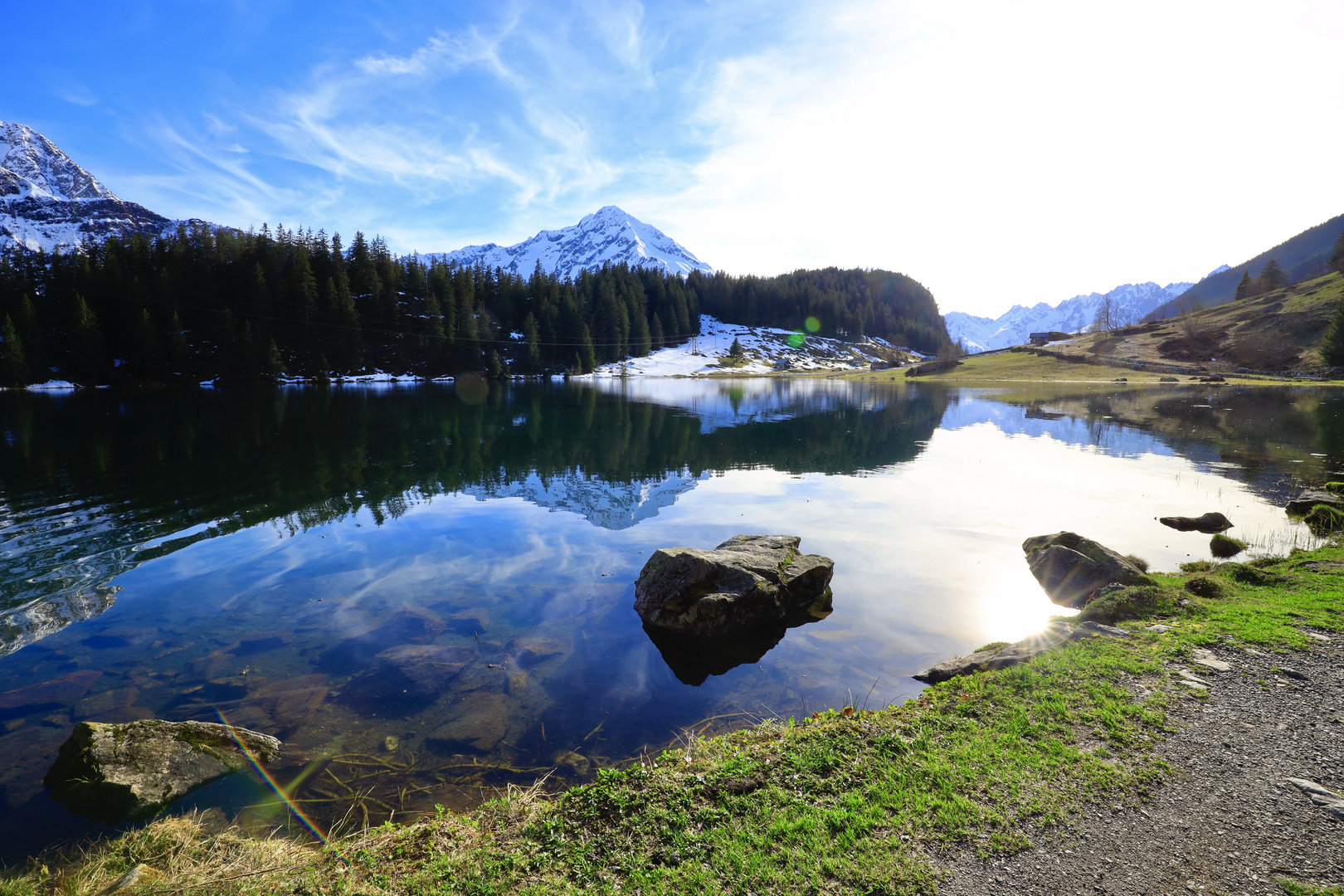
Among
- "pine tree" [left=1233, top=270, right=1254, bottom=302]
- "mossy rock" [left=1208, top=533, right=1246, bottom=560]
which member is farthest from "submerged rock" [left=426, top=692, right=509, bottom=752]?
"pine tree" [left=1233, top=270, right=1254, bottom=302]

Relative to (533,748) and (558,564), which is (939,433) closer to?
(558,564)

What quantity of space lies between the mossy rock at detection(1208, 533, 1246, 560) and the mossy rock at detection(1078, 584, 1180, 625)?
737 centimetres

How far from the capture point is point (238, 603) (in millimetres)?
13500

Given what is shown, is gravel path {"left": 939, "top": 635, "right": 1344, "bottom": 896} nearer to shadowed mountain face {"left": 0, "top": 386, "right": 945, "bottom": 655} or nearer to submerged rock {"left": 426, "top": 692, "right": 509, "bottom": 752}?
submerged rock {"left": 426, "top": 692, "right": 509, "bottom": 752}

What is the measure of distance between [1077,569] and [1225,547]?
6.91 metres

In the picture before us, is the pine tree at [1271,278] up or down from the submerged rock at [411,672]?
up

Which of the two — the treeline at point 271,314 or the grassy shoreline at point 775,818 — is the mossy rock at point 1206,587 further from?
the treeline at point 271,314

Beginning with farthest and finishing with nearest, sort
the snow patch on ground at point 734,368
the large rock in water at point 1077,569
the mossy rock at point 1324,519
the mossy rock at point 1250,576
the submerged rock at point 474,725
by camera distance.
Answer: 1. the snow patch on ground at point 734,368
2. the mossy rock at point 1324,519
3. the large rock in water at point 1077,569
4. the mossy rock at point 1250,576
5. the submerged rock at point 474,725

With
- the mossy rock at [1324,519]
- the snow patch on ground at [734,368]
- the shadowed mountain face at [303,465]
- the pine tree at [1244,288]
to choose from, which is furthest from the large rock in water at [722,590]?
the pine tree at [1244,288]

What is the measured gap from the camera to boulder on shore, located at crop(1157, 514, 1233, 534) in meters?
18.6

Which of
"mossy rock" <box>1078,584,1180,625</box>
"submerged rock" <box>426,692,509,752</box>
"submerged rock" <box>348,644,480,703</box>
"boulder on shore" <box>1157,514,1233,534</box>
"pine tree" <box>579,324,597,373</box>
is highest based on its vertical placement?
"pine tree" <box>579,324,597,373</box>

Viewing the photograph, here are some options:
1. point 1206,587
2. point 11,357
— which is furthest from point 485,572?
point 11,357

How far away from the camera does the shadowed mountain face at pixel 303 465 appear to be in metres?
16.7

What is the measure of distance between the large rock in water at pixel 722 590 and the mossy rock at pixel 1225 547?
486 inches
